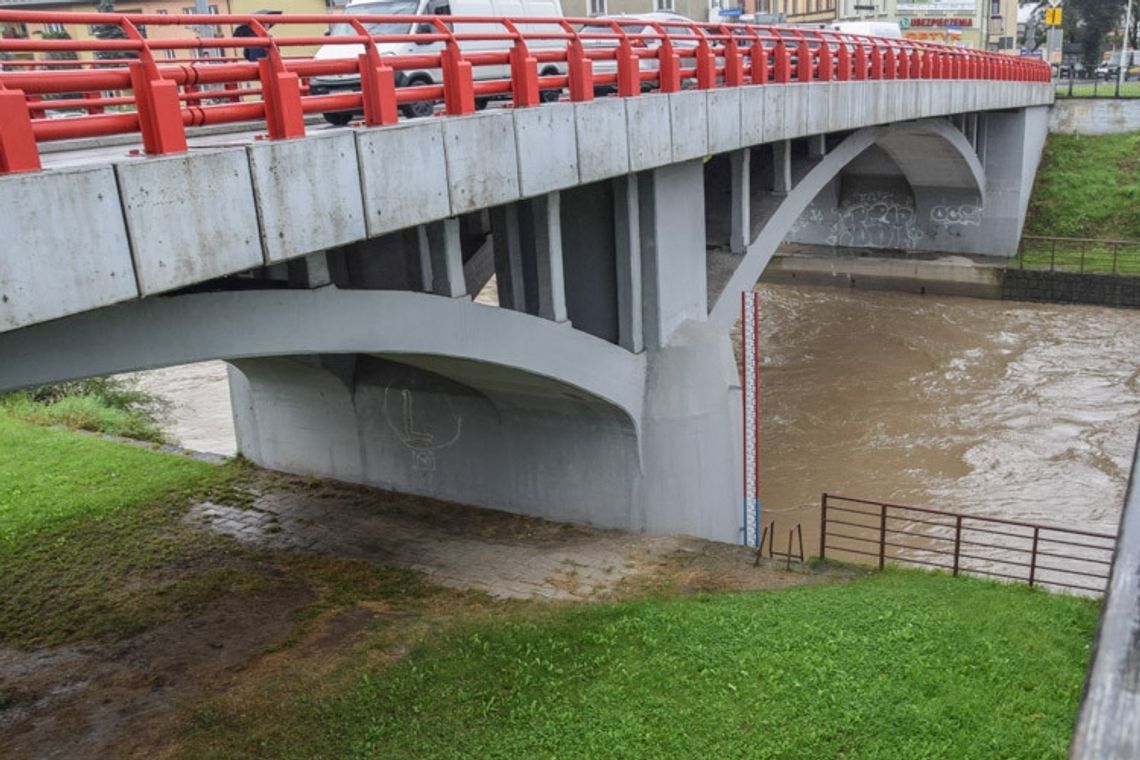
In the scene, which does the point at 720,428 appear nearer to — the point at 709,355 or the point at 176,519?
the point at 709,355

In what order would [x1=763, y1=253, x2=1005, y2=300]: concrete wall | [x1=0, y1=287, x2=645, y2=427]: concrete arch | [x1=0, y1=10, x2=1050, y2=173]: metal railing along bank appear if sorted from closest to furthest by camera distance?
[x1=0, y1=10, x2=1050, y2=173]: metal railing along bank, [x1=0, y1=287, x2=645, y2=427]: concrete arch, [x1=763, y1=253, x2=1005, y2=300]: concrete wall

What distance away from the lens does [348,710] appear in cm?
853

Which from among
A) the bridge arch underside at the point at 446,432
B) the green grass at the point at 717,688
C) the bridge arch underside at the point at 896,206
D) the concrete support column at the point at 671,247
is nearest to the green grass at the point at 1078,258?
the bridge arch underside at the point at 896,206

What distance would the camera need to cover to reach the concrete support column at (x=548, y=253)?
33.7 ft

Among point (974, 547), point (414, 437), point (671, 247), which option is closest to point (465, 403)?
point (414, 437)

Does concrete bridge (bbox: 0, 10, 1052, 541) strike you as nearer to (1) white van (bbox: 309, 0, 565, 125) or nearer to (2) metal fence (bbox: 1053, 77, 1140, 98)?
(1) white van (bbox: 309, 0, 565, 125)

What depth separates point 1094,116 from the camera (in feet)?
121

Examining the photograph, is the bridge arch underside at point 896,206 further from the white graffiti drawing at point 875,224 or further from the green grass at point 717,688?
the green grass at point 717,688

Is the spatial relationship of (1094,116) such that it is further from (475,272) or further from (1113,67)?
(475,272)

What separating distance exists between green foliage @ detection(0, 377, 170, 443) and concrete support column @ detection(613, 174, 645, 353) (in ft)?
32.9

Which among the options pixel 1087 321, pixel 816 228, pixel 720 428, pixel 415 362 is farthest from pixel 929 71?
pixel 415 362

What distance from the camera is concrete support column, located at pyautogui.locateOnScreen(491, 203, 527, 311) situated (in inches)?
417

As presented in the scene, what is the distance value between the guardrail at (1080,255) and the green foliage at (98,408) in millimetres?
23644

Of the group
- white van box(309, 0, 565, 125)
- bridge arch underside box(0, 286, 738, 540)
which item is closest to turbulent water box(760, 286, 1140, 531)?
bridge arch underside box(0, 286, 738, 540)
